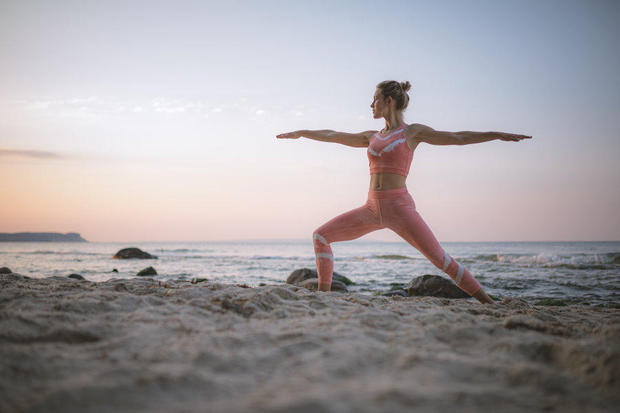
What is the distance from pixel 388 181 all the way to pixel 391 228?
622 millimetres

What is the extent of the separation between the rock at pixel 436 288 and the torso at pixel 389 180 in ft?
11.6

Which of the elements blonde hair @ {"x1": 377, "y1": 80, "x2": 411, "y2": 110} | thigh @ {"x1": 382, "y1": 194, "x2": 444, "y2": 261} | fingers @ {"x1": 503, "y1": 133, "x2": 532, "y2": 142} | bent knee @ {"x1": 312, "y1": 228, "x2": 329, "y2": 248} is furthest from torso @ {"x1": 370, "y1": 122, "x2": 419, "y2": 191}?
fingers @ {"x1": 503, "y1": 133, "x2": 532, "y2": 142}

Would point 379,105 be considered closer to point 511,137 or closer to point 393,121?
point 393,121

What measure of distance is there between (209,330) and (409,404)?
4.76 ft

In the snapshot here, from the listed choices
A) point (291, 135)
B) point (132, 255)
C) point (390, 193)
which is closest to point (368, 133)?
point (390, 193)

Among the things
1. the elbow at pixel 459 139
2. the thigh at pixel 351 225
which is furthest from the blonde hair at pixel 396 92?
the thigh at pixel 351 225

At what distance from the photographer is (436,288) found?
7.36 metres

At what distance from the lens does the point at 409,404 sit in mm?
1426

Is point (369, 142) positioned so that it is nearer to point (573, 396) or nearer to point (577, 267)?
point (573, 396)

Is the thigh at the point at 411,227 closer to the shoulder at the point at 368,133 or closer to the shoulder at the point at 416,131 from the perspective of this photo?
the shoulder at the point at 416,131

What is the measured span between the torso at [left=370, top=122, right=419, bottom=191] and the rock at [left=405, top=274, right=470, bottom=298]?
11.6 ft

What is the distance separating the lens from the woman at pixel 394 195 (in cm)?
447

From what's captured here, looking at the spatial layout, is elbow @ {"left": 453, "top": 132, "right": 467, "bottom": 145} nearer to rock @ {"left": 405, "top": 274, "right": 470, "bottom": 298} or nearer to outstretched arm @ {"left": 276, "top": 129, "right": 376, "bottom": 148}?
outstretched arm @ {"left": 276, "top": 129, "right": 376, "bottom": 148}

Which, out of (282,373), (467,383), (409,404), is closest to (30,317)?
(282,373)
